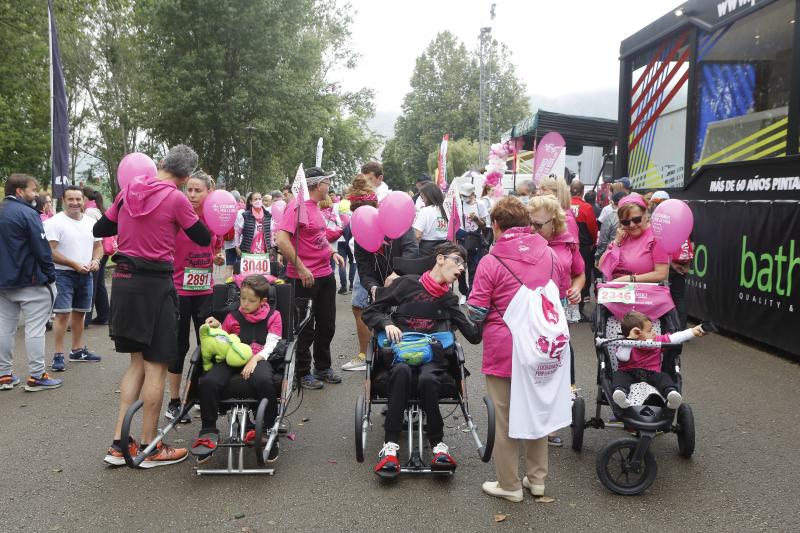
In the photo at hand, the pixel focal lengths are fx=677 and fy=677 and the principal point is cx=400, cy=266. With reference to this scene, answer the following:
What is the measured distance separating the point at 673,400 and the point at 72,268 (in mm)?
6255

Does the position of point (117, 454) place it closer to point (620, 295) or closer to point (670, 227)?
point (620, 295)

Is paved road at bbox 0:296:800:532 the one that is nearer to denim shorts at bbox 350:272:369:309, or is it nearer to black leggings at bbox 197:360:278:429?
black leggings at bbox 197:360:278:429

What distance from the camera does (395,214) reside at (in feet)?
18.9

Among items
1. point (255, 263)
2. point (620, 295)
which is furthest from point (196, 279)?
point (620, 295)

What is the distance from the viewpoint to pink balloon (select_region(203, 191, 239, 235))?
5.69m

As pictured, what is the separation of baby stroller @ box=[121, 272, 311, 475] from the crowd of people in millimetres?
99

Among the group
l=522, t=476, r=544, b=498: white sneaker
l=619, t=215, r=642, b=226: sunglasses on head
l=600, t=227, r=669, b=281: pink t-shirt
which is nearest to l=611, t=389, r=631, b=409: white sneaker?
l=522, t=476, r=544, b=498: white sneaker

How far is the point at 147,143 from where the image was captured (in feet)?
109

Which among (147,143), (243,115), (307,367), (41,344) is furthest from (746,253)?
(147,143)

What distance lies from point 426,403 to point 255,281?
1.51m

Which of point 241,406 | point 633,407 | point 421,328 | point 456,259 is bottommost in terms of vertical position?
point 241,406

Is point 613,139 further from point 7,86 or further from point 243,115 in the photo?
A: point 7,86

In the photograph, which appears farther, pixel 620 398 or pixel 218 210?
pixel 218 210

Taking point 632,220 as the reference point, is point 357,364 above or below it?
below
